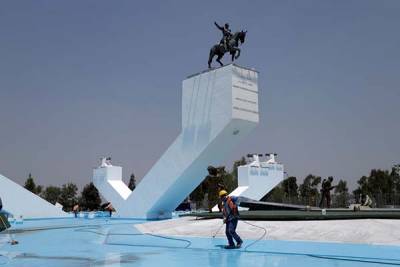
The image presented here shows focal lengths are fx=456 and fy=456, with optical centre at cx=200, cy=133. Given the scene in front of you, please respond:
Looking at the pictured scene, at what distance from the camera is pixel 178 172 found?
18.5m

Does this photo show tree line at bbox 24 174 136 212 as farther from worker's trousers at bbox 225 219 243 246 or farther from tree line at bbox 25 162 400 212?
worker's trousers at bbox 225 219 243 246

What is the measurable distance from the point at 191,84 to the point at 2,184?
12492 millimetres

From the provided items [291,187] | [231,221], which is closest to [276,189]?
[291,187]

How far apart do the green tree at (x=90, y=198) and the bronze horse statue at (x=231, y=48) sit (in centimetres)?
2849

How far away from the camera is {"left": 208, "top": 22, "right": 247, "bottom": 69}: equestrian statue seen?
719 inches

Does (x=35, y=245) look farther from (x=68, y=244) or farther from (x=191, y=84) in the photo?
(x=191, y=84)

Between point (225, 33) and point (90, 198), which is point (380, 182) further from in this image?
point (225, 33)

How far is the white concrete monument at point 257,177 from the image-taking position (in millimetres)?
26080

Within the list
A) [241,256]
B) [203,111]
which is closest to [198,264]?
[241,256]

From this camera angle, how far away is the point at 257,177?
88.0 ft

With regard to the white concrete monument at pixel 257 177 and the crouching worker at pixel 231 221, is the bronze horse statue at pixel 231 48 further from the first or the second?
the crouching worker at pixel 231 221

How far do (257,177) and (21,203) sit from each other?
1329cm

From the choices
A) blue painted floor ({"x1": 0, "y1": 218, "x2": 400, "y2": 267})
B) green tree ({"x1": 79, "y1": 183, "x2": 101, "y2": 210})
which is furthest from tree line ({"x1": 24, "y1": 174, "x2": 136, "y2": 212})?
blue painted floor ({"x1": 0, "y1": 218, "x2": 400, "y2": 267})

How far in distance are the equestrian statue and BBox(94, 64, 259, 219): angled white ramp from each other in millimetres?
869
